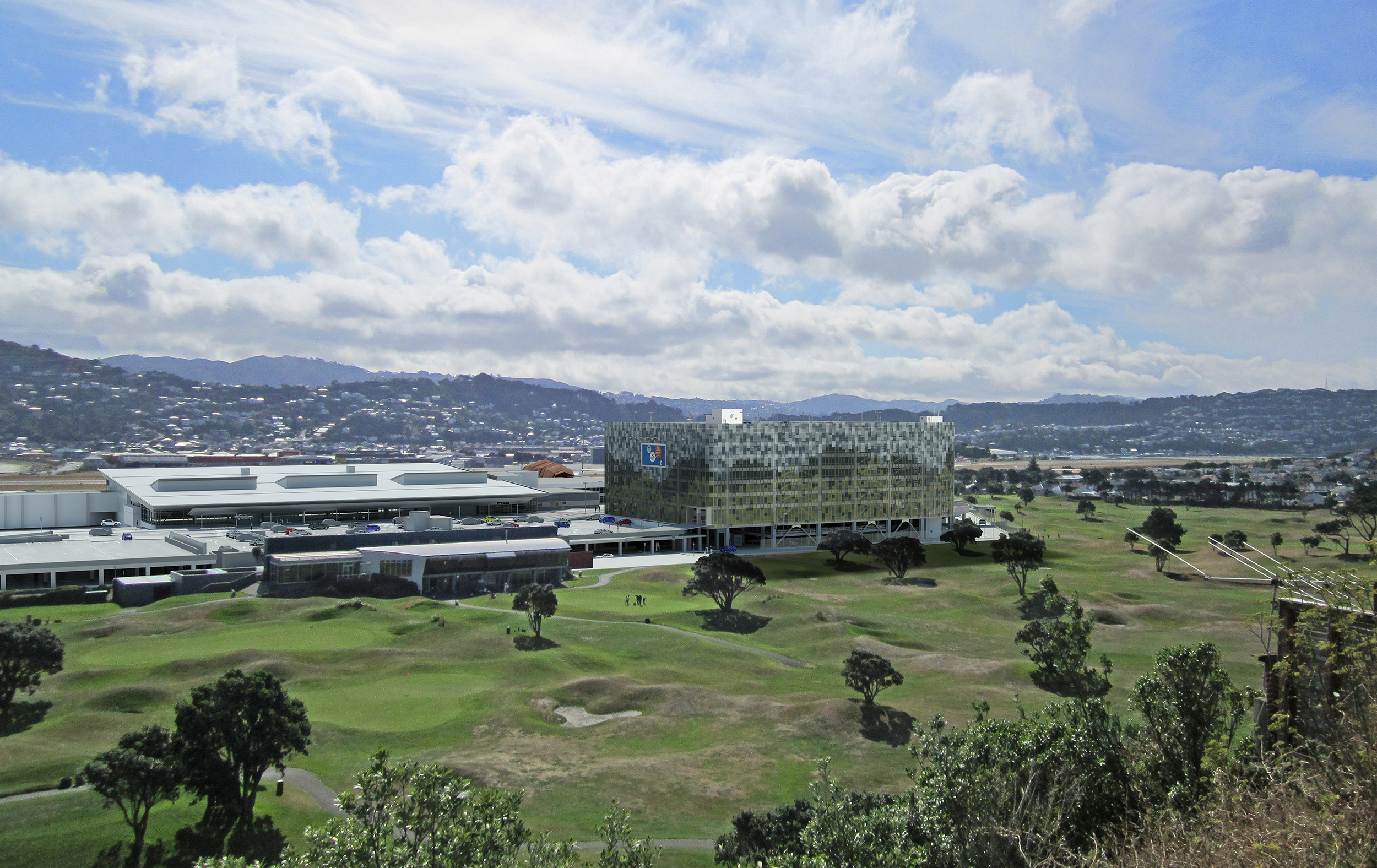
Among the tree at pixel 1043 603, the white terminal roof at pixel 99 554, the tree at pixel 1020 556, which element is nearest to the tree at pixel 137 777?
the white terminal roof at pixel 99 554

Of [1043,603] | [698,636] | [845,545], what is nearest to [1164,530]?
[845,545]

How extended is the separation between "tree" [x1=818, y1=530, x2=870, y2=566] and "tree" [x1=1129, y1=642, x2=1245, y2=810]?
100m

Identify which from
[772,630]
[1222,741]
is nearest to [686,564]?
[772,630]

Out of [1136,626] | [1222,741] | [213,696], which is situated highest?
[1222,741]

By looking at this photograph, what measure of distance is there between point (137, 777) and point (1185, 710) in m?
41.6

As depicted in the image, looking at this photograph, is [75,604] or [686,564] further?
[686,564]

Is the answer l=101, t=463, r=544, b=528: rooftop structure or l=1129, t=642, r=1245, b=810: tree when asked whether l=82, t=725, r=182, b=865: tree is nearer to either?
l=1129, t=642, r=1245, b=810: tree

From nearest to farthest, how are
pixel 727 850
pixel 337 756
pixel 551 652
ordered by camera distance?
pixel 727 850 → pixel 337 756 → pixel 551 652

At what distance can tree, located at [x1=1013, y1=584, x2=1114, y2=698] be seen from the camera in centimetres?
6166

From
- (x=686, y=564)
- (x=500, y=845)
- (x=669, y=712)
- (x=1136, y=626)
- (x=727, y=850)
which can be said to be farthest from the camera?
(x=686, y=564)

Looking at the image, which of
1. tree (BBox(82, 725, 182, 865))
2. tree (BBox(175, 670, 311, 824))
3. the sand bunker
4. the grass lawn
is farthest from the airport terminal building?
tree (BBox(82, 725, 182, 865))

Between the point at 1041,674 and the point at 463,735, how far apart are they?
142ft

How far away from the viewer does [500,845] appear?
24938mm

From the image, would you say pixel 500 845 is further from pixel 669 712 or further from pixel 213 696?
pixel 669 712
